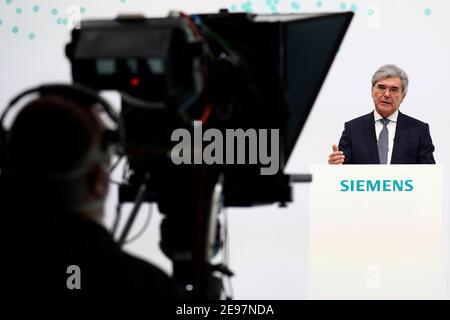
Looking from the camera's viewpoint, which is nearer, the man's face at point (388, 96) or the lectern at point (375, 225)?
the lectern at point (375, 225)

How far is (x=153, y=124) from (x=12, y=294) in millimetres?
420

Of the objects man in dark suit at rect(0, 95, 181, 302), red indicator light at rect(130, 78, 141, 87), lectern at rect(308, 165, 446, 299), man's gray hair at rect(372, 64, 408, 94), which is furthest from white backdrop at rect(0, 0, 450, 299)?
man in dark suit at rect(0, 95, 181, 302)

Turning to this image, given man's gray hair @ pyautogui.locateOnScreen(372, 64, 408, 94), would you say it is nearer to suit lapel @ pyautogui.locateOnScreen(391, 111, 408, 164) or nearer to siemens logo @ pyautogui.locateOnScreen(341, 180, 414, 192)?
suit lapel @ pyautogui.locateOnScreen(391, 111, 408, 164)

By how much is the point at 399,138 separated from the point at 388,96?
0.26 meters

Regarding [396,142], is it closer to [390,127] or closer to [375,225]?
[390,127]

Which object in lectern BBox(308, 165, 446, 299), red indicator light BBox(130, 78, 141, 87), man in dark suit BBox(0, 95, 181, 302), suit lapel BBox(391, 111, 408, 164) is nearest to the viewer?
man in dark suit BBox(0, 95, 181, 302)

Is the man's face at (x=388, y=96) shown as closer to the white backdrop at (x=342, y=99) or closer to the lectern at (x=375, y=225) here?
the white backdrop at (x=342, y=99)

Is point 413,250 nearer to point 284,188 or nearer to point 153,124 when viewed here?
point 284,188

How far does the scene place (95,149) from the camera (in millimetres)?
874

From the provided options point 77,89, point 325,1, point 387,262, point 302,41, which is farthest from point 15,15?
point 77,89

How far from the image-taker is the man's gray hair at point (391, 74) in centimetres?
312

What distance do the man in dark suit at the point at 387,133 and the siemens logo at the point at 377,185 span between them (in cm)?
52

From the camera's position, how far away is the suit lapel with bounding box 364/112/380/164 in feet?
9.57

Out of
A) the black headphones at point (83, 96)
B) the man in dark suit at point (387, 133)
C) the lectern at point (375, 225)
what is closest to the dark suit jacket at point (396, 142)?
the man in dark suit at point (387, 133)
